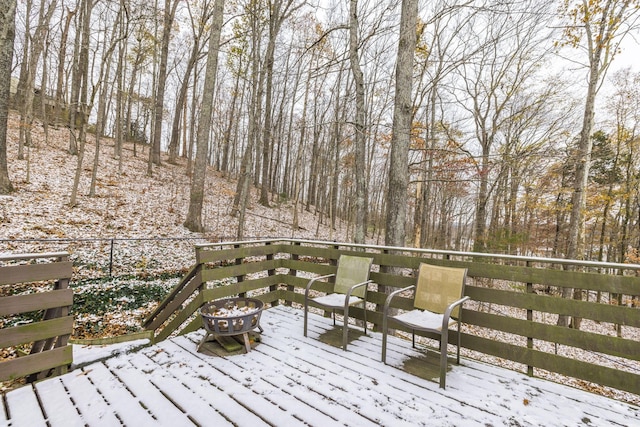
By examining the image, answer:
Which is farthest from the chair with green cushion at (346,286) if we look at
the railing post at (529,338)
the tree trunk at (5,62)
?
the tree trunk at (5,62)

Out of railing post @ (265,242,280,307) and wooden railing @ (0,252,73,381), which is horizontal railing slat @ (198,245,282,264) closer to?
railing post @ (265,242,280,307)

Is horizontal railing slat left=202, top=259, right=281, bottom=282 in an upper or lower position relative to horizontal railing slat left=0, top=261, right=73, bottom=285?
lower

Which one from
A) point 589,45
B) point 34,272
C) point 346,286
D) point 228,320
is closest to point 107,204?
point 34,272

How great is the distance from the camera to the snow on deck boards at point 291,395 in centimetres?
195

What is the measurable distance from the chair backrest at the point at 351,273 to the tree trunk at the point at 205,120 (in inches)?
268

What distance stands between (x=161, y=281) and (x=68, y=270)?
4462 millimetres

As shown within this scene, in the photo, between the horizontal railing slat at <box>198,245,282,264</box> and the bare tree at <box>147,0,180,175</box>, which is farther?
the bare tree at <box>147,0,180,175</box>

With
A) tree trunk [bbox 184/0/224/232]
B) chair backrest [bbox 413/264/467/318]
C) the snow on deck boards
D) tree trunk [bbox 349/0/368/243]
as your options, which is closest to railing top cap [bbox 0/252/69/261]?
the snow on deck boards

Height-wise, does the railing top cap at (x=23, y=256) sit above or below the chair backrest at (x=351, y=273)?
above

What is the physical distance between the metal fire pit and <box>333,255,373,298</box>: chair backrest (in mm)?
1006

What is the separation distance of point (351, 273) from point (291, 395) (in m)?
1.58

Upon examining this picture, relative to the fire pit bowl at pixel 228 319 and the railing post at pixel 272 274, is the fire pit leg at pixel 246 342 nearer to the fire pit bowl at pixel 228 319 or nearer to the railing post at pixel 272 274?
the fire pit bowl at pixel 228 319

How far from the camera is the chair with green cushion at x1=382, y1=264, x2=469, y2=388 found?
2639 millimetres

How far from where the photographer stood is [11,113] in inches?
617
